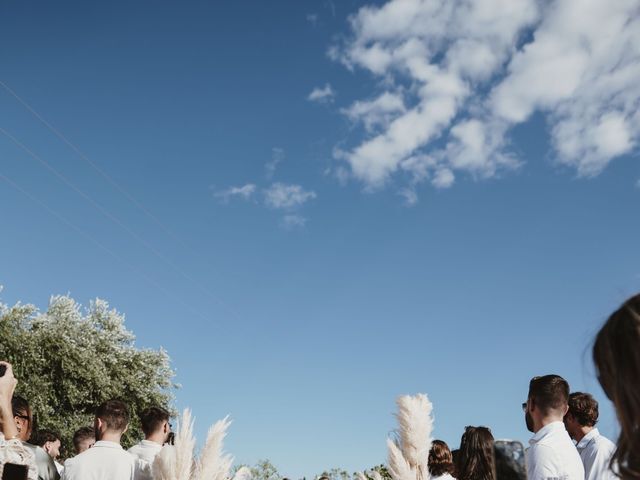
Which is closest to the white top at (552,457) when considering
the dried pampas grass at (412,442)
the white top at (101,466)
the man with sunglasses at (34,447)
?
the dried pampas grass at (412,442)

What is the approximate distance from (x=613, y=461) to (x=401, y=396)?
1.09 meters

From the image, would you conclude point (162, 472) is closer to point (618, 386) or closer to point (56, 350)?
point (618, 386)

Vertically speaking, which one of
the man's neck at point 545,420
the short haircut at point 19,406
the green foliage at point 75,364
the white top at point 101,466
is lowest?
the man's neck at point 545,420

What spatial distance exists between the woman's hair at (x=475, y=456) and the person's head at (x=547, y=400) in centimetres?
65

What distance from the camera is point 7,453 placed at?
3516 mm

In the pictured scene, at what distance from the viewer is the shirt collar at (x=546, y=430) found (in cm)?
501

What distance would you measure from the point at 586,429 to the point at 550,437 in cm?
173

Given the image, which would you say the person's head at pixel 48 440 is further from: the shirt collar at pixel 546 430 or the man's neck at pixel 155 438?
the shirt collar at pixel 546 430

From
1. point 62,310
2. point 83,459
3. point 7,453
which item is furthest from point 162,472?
point 62,310

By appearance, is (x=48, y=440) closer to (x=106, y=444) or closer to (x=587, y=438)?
(x=106, y=444)

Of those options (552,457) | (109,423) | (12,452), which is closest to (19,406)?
(109,423)

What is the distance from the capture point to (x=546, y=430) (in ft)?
16.6

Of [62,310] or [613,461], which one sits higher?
[62,310]

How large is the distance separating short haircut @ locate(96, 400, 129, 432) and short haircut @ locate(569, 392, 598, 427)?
427 cm
